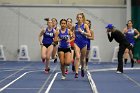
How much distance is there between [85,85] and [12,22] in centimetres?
1368

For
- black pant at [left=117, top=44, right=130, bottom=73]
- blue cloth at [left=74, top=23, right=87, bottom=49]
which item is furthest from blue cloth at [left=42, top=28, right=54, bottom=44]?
black pant at [left=117, top=44, right=130, bottom=73]

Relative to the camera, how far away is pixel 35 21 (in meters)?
24.4

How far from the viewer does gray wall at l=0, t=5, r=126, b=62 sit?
24312 millimetres

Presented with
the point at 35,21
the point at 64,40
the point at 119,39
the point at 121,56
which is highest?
the point at 35,21

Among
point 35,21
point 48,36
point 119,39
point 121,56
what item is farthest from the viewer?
point 35,21

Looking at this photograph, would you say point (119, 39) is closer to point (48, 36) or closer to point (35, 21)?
point (48, 36)

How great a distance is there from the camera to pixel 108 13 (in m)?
24.4

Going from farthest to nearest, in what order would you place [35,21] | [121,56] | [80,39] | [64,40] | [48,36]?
[35,21] → [121,56] → [48,36] → [80,39] → [64,40]

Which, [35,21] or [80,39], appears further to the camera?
[35,21]

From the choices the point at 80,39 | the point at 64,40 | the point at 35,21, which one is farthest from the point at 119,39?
the point at 35,21

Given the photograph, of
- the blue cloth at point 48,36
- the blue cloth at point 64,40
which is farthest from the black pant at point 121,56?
the blue cloth at point 64,40

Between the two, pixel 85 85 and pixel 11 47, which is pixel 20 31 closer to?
pixel 11 47

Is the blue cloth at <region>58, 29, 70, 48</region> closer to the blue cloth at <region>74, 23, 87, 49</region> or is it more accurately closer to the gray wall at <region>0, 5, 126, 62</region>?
the blue cloth at <region>74, 23, 87, 49</region>

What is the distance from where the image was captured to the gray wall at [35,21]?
79.8 ft
